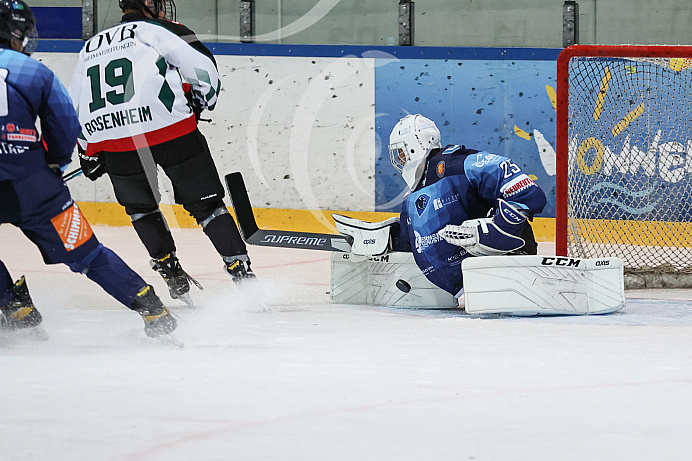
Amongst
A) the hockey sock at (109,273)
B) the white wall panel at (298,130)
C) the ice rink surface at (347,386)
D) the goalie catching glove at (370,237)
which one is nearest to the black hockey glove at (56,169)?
the hockey sock at (109,273)

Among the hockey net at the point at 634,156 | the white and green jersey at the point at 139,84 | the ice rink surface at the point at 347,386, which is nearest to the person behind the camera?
the ice rink surface at the point at 347,386

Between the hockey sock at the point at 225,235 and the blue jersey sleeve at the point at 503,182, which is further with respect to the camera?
the hockey sock at the point at 225,235

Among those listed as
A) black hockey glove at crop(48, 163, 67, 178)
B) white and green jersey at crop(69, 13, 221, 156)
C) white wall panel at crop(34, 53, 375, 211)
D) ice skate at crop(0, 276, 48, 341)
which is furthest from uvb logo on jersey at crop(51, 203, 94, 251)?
white wall panel at crop(34, 53, 375, 211)

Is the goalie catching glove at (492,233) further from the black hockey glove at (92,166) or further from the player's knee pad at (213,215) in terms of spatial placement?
the black hockey glove at (92,166)

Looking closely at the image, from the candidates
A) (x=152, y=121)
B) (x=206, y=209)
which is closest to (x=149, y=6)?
(x=152, y=121)

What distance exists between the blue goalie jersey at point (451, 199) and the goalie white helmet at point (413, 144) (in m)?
0.03

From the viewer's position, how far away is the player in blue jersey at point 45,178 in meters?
2.38

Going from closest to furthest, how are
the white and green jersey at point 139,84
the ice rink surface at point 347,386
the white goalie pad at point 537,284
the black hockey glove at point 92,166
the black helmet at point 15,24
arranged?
the ice rink surface at point 347,386, the black helmet at point 15,24, the white goalie pad at point 537,284, the white and green jersey at point 139,84, the black hockey glove at point 92,166

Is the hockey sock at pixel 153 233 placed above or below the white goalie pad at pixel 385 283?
above

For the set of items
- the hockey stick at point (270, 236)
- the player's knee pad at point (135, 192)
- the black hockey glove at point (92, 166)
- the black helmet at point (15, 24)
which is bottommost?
the hockey stick at point (270, 236)

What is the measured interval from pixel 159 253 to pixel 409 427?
1882 millimetres

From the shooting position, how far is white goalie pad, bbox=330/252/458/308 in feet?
10.9

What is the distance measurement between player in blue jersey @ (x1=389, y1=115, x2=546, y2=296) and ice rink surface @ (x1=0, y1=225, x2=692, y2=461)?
220 millimetres

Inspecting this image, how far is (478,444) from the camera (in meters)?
1.60
